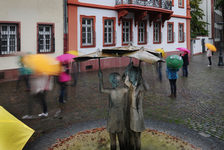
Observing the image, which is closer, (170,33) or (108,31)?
(108,31)

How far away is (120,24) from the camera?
20.6m

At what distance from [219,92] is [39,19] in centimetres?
1099

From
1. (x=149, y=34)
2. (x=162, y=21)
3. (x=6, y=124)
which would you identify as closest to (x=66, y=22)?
(x=149, y=34)

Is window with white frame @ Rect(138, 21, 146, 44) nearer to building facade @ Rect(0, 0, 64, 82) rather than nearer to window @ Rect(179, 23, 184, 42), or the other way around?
window @ Rect(179, 23, 184, 42)

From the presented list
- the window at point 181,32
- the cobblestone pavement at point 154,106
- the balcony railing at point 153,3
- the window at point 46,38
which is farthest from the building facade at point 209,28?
the cobblestone pavement at point 154,106

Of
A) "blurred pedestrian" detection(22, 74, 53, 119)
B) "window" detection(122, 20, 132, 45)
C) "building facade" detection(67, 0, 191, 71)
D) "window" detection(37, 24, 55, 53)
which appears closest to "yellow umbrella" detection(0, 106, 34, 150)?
"blurred pedestrian" detection(22, 74, 53, 119)

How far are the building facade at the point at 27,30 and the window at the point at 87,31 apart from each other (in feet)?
6.71

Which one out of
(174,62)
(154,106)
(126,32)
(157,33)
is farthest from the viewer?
(157,33)

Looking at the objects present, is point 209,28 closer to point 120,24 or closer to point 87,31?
point 120,24

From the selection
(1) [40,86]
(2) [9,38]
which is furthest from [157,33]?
(1) [40,86]

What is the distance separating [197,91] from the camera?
10.8 m

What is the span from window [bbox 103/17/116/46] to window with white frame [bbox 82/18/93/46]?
4.14ft

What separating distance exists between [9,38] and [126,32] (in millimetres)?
10236

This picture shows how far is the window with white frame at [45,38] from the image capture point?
620 inches
